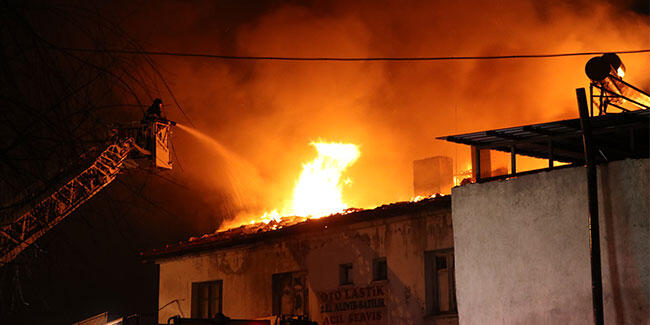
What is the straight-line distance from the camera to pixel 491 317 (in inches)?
447

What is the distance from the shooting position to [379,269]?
1761 cm

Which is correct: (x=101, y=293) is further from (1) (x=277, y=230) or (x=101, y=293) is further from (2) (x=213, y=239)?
(1) (x=277, y=230)

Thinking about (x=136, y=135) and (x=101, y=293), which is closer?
(x=136, y=135)

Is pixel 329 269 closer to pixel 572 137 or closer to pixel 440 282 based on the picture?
pixel 440 282

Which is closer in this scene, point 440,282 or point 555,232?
point 555,232

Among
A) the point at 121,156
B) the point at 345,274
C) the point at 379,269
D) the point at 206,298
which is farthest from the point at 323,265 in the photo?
the point at 121,156

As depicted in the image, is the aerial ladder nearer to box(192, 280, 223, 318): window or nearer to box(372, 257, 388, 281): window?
box(192, 280, 223, 318): window

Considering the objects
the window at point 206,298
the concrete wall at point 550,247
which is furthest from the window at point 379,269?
the concrete wall at point 550,247

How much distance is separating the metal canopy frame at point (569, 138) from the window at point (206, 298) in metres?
11.2

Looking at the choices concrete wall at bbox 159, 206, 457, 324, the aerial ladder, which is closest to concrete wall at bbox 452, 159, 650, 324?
concrete wall at bbox 159, 206, 457, 324

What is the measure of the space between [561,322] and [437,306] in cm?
571

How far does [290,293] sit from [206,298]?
133 inches

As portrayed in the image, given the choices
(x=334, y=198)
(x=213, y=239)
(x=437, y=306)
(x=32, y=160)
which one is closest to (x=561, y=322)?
(x=437, y=306)

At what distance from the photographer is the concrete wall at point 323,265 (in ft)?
54.0
